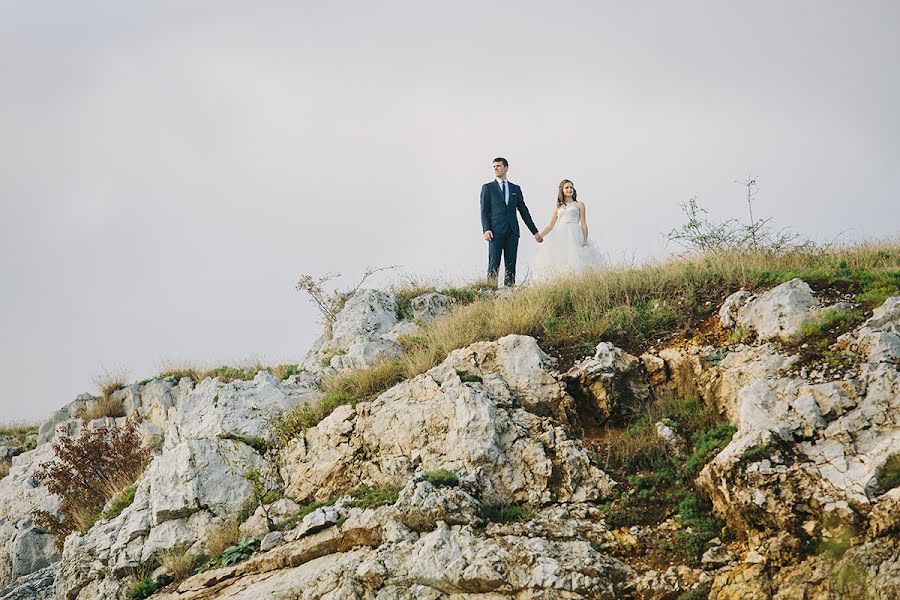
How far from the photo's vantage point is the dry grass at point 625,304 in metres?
11.1

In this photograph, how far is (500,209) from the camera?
17.1m

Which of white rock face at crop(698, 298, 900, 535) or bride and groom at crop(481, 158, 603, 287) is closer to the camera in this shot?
white rock face at crop(698, 298, 900, 535)

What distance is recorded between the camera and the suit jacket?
56.2 ft

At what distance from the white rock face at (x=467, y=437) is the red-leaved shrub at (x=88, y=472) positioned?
6477 mm

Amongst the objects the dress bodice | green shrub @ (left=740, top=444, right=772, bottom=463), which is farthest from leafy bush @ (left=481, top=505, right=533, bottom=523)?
the dress bodice

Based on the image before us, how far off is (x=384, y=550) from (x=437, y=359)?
4.01 meters

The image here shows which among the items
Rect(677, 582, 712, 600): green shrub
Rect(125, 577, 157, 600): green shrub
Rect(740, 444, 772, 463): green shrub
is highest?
Rect(740, 444, 772, 463): green shrub

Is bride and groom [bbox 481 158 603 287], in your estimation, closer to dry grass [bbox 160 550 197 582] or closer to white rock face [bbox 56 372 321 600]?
white rock face [bbox 56 372 321 600]

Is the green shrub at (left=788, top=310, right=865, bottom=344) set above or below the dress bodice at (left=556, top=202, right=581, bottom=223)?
below

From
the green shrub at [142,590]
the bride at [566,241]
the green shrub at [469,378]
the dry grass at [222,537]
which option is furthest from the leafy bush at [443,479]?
the bride at [566,241]

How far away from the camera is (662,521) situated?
7977 mm

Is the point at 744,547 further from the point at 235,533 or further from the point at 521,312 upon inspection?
the point at 235,533

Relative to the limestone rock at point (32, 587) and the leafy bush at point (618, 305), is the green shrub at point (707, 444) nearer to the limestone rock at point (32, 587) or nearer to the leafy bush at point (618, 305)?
the leafy bush at point (618, 305)

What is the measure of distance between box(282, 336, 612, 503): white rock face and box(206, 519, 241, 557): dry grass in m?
0.88
